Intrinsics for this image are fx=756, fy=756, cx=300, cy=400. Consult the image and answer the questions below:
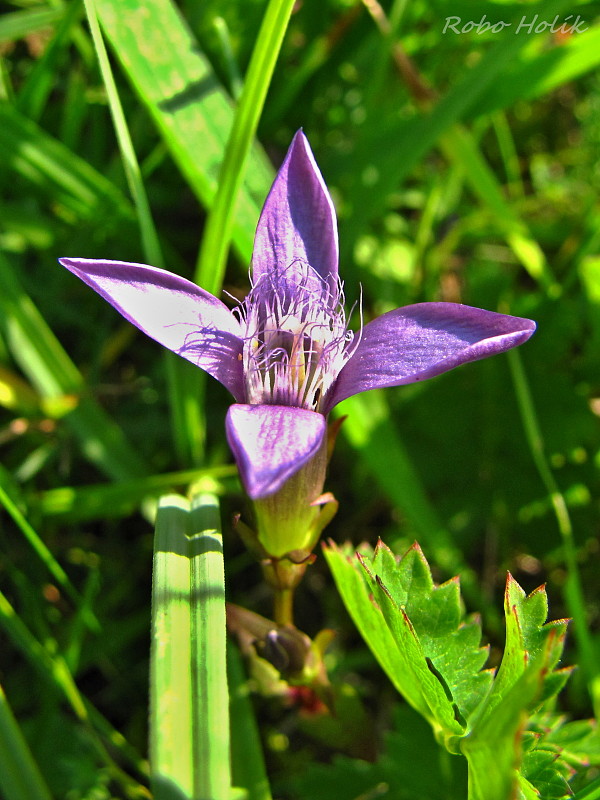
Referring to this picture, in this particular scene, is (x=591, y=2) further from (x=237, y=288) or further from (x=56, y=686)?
(x=56, y=686)

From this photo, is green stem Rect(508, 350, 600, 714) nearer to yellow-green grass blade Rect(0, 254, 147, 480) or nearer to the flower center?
the flower center

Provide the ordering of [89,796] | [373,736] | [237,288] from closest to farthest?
[89,796] → [373,736] → [237,288]

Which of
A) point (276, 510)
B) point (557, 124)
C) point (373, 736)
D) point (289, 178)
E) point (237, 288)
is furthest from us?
point (557, 124)

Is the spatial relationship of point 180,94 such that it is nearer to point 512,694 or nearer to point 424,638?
point 424,638

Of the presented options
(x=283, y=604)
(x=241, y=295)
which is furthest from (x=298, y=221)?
(x=241, y=295)

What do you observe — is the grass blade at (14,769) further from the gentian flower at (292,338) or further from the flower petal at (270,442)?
the flower petal at (270,442)

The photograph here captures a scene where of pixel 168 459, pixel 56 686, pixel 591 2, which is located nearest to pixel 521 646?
pixel 56 686
